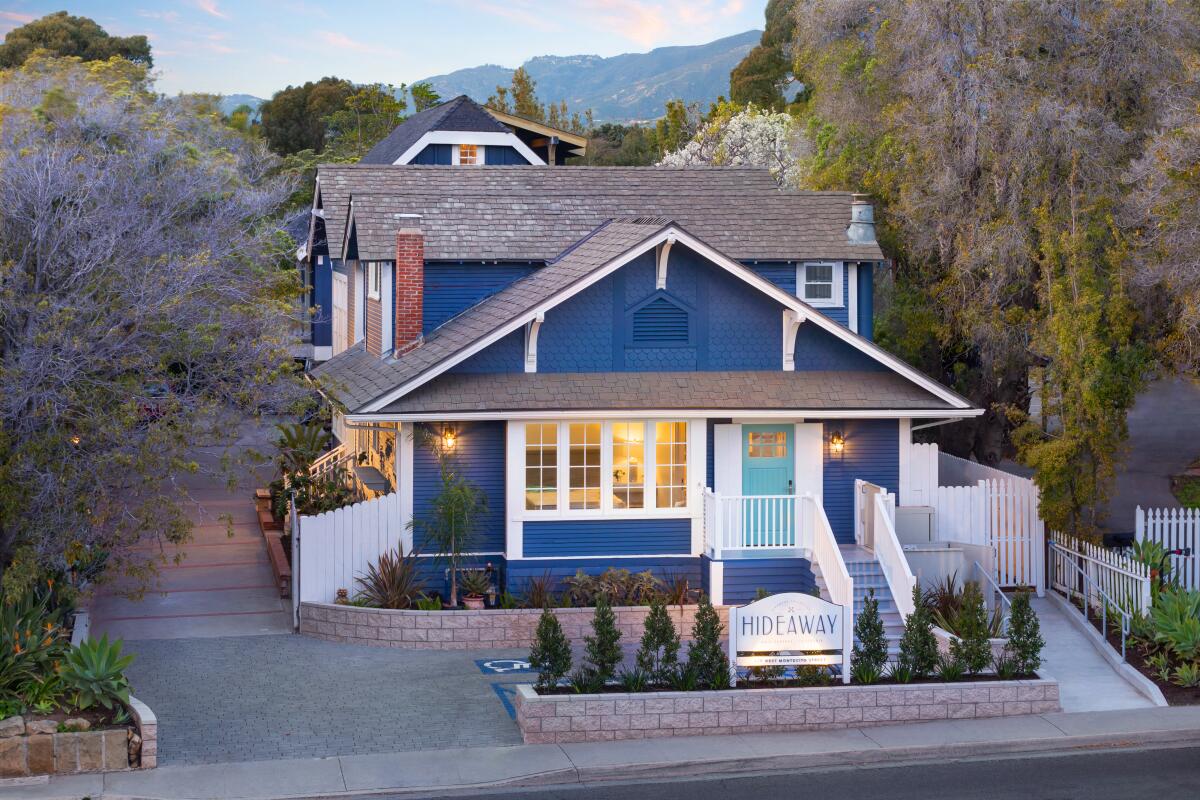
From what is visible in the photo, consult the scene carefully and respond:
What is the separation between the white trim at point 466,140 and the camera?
4297 centimetres

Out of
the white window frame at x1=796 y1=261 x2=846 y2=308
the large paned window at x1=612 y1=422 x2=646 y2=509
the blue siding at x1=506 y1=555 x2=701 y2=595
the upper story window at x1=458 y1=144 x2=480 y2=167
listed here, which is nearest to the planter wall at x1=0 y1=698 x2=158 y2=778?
the blue siding at x1=506 y1=555 x2=701 y2=595

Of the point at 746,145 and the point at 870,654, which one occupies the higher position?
the point at 746,145

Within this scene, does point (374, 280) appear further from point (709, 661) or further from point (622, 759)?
point (622, 759)

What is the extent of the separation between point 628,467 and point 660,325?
2228 millimetres

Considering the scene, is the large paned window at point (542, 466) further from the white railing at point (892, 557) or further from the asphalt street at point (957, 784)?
the asphalt street at point (957, 784)

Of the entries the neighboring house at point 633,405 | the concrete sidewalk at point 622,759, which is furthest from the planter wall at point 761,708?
the neighboring house at point 633,405

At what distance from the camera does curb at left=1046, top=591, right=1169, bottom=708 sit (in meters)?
17.2

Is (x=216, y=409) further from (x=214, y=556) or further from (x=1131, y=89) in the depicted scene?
(x=1131, y=89)

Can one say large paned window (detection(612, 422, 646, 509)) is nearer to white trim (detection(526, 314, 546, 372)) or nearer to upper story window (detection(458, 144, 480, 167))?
white trim (detection(526, 314, 546, 372))

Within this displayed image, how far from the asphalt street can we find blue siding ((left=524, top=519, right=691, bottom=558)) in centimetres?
658

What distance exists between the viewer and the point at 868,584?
20188mm

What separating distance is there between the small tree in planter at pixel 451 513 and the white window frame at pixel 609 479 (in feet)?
2.42

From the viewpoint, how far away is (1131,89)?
23.8 m

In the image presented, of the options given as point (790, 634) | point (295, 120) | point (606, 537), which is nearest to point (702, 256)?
point (606, 537)
